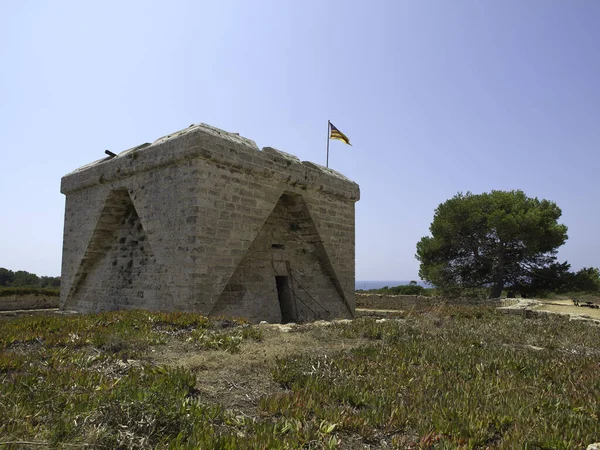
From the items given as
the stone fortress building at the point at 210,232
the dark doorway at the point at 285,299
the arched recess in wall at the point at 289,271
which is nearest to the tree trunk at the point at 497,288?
the stone fortress building at the point at 210,232

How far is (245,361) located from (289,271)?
22.1 ft

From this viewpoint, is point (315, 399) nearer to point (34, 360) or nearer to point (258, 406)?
point (258, 406)

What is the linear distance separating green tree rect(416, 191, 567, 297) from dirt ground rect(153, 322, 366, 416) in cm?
2011

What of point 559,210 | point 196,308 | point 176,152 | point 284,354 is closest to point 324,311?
point 196,308

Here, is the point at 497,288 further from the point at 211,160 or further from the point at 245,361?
the point at 245,361

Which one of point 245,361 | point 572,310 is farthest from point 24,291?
point 572,310

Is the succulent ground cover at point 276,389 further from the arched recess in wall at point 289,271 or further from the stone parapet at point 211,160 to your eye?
the stone parapet at point 211,160

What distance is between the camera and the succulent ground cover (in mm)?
2818

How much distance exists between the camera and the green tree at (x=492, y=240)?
23531 millimetres

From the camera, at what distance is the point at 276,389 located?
4.05 meters

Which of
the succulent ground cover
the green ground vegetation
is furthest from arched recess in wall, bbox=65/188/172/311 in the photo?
the green ground vegetation

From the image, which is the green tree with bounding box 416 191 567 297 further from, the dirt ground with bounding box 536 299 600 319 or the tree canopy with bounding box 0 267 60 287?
the tree canopy with bounding box 0 267 60 287

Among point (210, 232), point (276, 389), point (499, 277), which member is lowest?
point (276, 389)

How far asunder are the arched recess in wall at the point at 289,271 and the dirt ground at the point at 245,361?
327 cm
